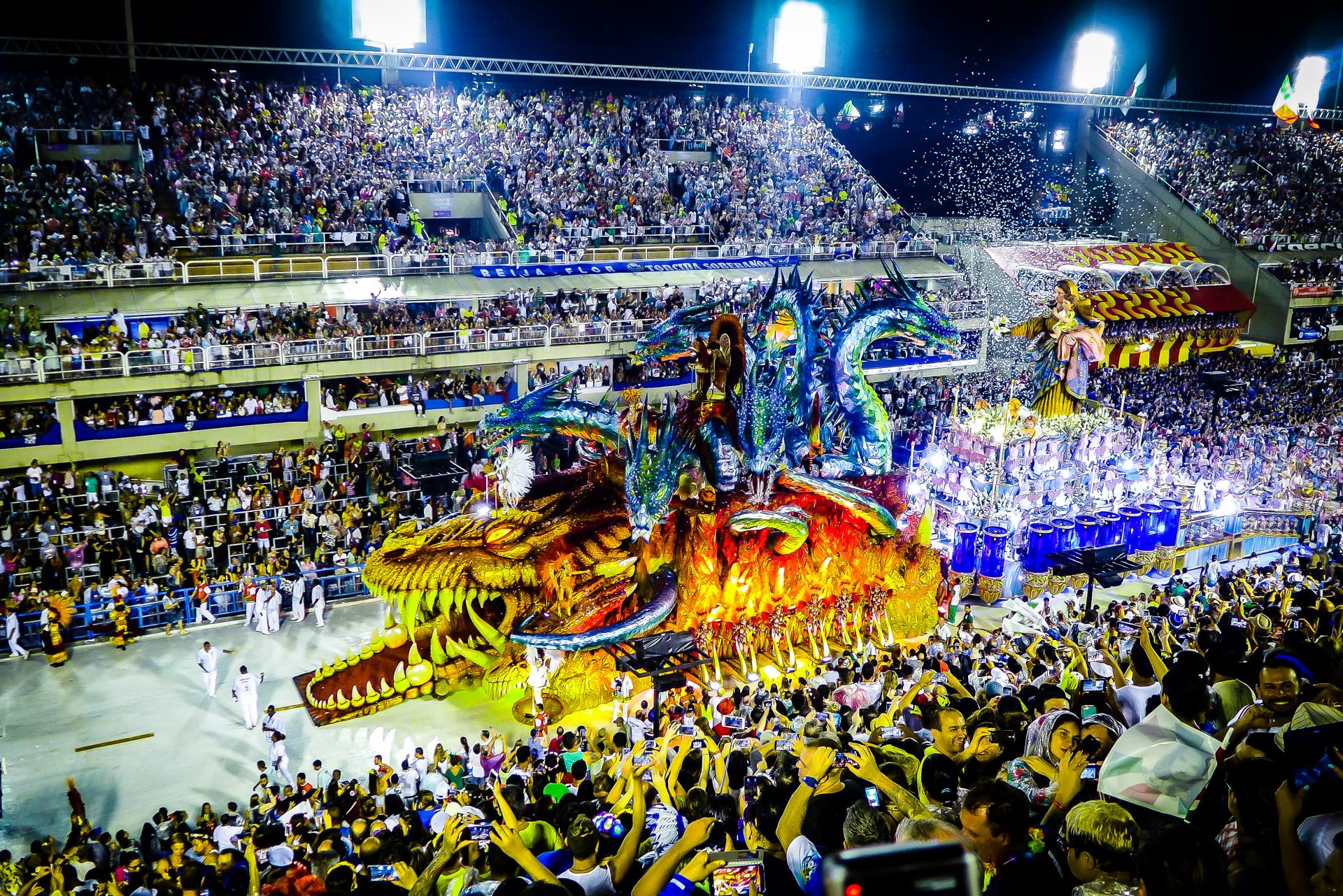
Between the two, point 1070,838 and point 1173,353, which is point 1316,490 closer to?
point 1173,353

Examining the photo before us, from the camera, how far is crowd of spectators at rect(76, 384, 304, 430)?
733 inches

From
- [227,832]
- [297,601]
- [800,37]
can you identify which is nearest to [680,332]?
[297,601]

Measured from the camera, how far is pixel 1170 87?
3944 cm

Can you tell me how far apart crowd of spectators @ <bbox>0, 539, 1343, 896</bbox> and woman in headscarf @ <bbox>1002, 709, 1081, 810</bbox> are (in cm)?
2

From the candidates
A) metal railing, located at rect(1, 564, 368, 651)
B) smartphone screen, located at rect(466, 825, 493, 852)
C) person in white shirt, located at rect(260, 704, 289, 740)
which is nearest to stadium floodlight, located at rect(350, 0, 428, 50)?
metal railing, located at rect(1, 564, 368, 651)

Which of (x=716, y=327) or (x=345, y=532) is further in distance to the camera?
(x=345, y=532)

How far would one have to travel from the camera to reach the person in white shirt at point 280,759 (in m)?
11.4

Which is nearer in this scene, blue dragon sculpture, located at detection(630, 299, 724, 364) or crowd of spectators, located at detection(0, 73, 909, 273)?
blue dragon sculpture, located at detection(630, 299, 724, 364)

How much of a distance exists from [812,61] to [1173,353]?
1495cm

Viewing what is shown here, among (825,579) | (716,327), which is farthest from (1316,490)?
(716,327)

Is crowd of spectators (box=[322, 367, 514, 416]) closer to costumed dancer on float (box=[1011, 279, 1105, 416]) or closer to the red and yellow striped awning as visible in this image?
costumed dancer on float (box=[1011, 279, 1105, 416])

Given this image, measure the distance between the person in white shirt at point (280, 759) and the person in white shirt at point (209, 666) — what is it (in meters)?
2.10

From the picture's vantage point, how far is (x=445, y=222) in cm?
2753

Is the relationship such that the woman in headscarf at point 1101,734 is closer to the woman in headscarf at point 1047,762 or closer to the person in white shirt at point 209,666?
the woman in headscarf at point 1047,762
